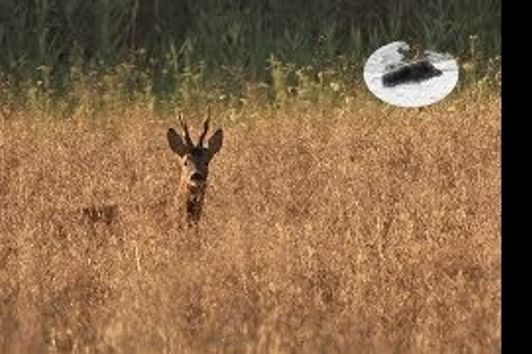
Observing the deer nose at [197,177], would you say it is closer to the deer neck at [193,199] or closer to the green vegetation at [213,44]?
the deer neck at [193,199]

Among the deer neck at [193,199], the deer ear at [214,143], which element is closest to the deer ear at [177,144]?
the deer ear at [214,143]

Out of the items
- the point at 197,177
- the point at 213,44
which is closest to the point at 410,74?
the point at 197,177

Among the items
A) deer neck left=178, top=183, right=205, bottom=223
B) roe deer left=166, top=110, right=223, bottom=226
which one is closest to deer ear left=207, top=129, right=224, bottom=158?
roe deer left=166, top=110, right=223, bottom=226

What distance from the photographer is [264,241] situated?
472 cm

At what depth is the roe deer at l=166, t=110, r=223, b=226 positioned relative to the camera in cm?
576

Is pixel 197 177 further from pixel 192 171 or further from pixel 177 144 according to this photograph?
pixel 177 144

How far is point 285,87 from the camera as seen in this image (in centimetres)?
930

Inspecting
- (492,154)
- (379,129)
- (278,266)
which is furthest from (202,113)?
(278,266)

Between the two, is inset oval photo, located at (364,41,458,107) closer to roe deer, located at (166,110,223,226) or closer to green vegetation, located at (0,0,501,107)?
roe deer, located at (166,110,223,226)

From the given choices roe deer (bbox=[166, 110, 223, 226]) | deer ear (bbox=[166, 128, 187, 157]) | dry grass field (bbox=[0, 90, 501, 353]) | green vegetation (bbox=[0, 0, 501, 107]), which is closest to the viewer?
dry grass field (bbox=[0, 90, 501, 353])

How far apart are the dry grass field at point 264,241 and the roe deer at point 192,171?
0.11 meters

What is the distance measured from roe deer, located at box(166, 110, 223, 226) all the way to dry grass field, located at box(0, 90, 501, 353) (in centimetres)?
11

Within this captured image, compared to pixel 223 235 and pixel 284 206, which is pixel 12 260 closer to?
pixel 223 235

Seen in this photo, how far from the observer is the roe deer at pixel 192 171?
5758mm
